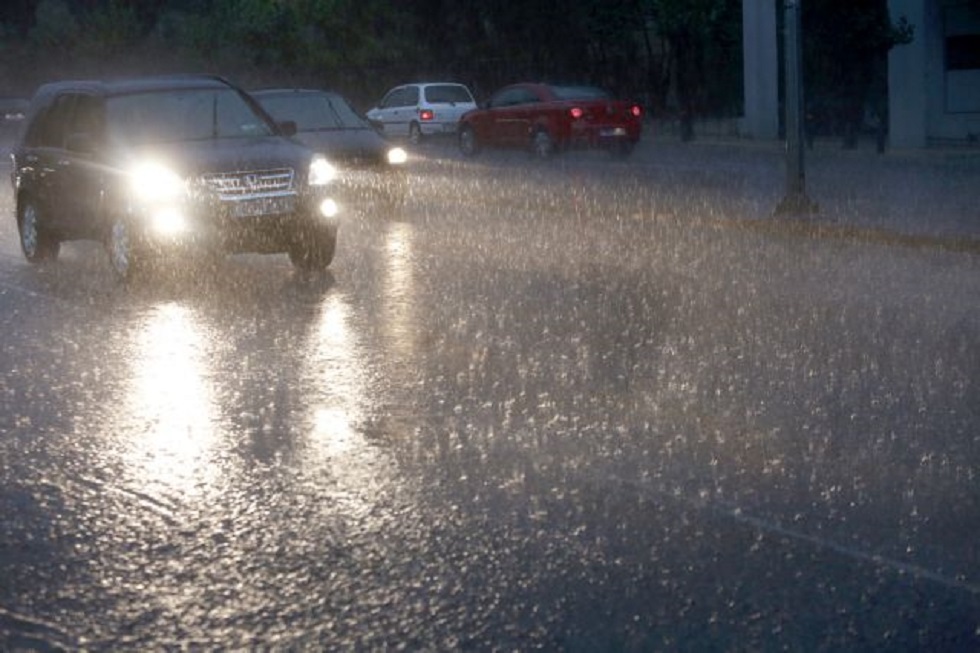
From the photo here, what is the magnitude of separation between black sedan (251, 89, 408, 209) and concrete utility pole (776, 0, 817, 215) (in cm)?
529

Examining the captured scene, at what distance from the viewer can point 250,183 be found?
14188mm

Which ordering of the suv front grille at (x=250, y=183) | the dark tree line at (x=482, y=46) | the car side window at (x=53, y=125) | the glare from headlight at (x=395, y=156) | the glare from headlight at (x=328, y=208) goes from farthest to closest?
the dark tree line at (x=482, y=46) < the glare from headlight at (x=395, y=156) < the car side window at (x=53, y=125) < the glare from headlight at (x=328, y=208) < the suv front grille at (x=250, y=183)

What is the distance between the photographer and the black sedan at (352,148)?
2056cm

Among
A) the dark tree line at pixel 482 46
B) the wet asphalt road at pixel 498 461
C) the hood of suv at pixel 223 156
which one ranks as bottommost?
the wet asphalt road at pixel 498 461

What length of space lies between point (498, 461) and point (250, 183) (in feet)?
23.9

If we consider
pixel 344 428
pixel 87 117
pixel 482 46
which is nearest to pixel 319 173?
pixel 87 117

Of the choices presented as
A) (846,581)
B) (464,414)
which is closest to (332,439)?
(464,414)

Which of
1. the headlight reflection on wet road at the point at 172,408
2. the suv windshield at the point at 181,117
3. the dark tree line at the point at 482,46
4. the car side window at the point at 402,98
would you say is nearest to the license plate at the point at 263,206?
the suv windshield at the point at 181,117

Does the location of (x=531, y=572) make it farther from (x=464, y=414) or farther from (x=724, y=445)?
(x=464, y=414)

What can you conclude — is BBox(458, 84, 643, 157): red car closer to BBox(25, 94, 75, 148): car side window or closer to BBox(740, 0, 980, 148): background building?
BBox(740, 0, 980, 148): background building

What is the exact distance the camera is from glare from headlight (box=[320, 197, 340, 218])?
14.5m

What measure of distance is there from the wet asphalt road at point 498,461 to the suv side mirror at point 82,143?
1291mm

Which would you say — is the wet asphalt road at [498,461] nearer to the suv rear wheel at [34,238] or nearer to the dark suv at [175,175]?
the dark suv at [175,175]

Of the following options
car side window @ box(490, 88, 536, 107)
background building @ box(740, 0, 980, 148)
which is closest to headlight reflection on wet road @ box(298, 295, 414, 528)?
car side window @ box(490, 88, 536, 107)
